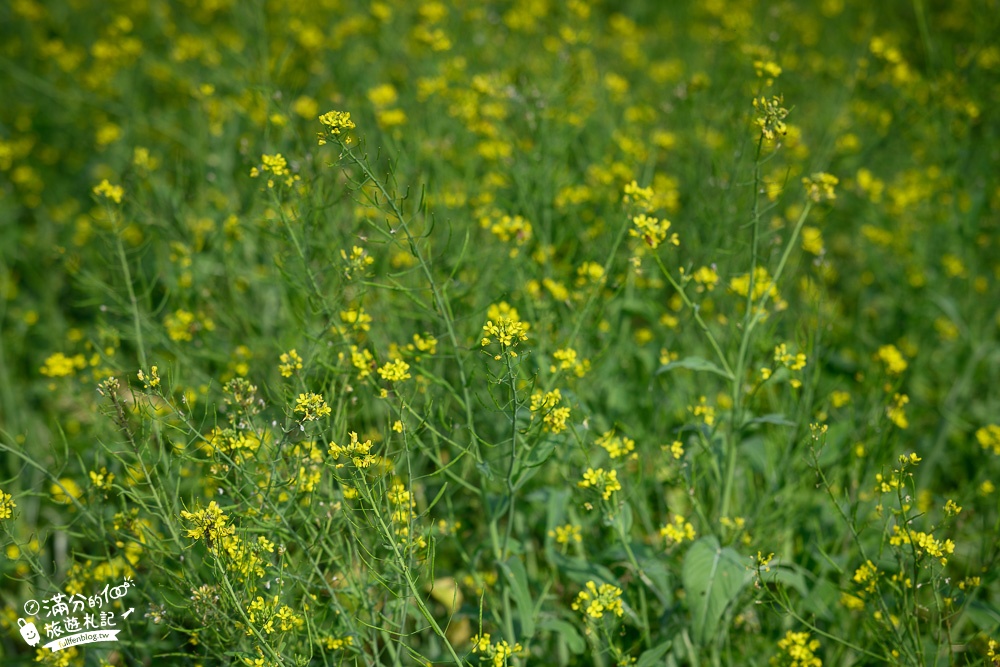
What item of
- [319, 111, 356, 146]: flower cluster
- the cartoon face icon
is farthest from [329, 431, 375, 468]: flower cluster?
the cartoon face icon

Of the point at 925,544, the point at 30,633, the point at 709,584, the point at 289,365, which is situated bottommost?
the point at 30,633

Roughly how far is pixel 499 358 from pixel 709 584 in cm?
105

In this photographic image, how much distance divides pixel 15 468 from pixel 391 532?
7.96ft

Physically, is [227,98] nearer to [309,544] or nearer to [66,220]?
[66,220]

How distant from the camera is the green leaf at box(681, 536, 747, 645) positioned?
103 inches

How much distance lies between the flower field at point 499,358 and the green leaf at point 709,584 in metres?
0.01

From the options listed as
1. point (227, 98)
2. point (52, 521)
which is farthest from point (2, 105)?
point (52, 521)

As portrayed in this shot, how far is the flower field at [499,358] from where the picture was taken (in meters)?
2.56

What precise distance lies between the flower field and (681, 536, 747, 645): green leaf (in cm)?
1

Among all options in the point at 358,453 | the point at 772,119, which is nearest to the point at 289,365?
the point at 358,453

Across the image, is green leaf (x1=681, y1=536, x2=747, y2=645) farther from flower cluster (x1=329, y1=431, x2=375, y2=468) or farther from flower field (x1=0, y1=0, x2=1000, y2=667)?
flower cluster (x1=329, y1=431, x2=375, y2=468)

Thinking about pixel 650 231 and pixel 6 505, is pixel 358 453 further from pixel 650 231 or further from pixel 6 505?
pixel 650 231

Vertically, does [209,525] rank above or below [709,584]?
above

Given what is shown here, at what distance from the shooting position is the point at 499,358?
95.4 inches
